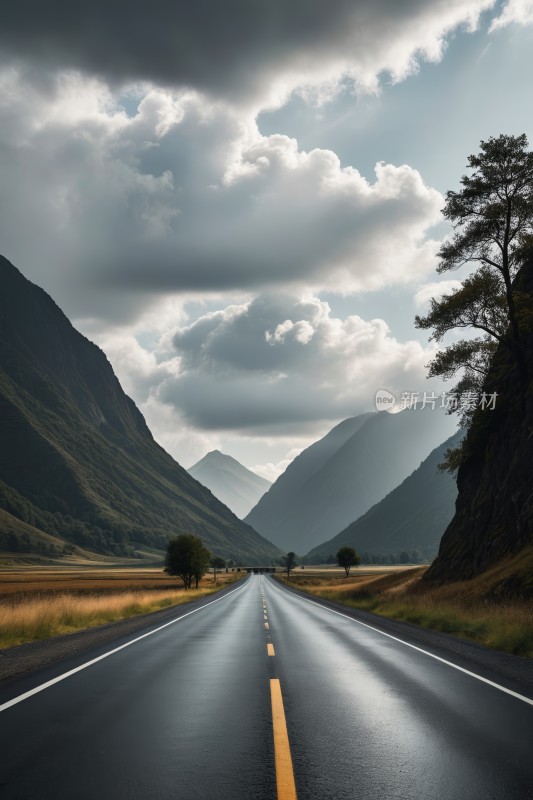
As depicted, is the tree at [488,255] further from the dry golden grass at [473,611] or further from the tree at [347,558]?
the tree at [347,558]

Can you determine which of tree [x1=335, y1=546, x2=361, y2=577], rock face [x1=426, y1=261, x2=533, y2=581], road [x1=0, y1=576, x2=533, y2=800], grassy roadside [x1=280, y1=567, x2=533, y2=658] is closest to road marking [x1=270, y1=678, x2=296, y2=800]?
road [x1=0, y1=576, x2=533, y2=800]

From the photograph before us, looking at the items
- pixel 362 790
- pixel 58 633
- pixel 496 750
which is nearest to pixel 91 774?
pixel 362 790

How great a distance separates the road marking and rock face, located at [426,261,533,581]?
21.0 metres

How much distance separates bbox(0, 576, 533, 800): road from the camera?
5.37 meters

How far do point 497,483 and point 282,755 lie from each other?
29.1 meters

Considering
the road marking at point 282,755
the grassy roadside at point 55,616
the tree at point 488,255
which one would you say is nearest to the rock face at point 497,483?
the tree at point 488,255

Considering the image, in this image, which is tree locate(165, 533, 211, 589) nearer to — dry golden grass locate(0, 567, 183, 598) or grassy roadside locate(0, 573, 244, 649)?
dry golden grass locate(0, 567, 183, 598)

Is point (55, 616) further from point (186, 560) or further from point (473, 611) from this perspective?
point (186, 560)

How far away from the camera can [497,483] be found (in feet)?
108

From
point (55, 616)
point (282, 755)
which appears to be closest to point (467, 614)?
point (55, 616)

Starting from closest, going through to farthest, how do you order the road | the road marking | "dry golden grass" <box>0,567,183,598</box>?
1. the road marking
2. the road
3. "dry golden grass" <box>0,567,183,598</box>

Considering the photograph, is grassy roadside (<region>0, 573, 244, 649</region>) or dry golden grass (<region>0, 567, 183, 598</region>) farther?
dry golden grass (<region>0, 567, 183, 598</region>)

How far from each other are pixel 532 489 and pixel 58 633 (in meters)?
20.7

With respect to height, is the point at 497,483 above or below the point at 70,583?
above
